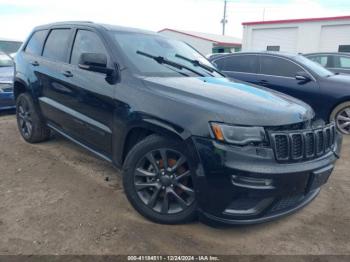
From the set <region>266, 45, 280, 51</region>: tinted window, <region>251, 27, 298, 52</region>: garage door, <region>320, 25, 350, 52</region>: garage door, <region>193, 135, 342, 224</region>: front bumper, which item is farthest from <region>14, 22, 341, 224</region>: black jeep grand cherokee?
<region>266, 45, 280, 51</region>: tinted window

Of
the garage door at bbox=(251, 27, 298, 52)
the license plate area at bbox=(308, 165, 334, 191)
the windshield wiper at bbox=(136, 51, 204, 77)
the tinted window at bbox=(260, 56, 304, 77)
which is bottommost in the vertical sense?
the license plate area at bbox=(308, 165, 334, 191)

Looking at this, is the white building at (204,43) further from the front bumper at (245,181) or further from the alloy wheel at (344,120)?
the front bumper at (245,181)

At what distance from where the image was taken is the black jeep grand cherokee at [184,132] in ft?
8.24

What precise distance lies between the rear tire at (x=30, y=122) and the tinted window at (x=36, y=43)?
68 centimetres

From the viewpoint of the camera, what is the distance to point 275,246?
9.24 feet

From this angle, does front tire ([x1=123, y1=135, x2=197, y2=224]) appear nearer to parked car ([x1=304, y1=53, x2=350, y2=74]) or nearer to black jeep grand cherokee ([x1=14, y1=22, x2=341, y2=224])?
black jeep grand cherokee ([x1=14, y1=22, x2=341, y2=224])

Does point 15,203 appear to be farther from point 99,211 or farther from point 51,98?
point 51,98

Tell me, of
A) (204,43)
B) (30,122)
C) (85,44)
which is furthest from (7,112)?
(204,43)

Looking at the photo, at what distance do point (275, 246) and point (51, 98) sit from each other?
325 cm

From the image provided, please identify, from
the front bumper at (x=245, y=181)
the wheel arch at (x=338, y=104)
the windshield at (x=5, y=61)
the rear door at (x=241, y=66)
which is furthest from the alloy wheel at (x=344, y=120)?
the windshield at (x=5, y=61)

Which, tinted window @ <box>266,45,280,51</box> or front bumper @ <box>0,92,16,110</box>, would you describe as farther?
tinted window @ <box>266,45,280,51</box>

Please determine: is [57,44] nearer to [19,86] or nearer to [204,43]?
[19,86]

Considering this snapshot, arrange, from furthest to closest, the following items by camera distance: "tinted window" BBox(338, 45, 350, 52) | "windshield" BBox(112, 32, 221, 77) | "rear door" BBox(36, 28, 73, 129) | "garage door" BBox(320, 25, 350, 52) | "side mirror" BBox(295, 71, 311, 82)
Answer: "garage door" BBox(320, 25, 350, 52)
"tinted window" BBox(338, 45, 350, 52)
"side mirror" BBox(295, 71, 311, 82)
"rear door" BBox(36, 28, 73, 129)
"windshield" BBox(112, 32, 221, 77)

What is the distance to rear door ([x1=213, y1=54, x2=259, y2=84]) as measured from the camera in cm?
695
